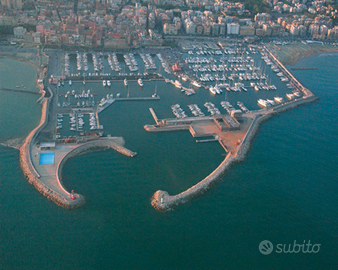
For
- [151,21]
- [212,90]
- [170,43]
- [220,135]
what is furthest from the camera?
[151,21]

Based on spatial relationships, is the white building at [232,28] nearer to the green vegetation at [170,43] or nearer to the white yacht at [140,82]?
the green vegetation at [170,43]

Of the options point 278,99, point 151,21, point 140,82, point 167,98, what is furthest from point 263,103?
point 151,21

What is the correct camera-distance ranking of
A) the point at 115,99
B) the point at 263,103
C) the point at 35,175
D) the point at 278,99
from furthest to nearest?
the point at 278,99 < the point at 263,103 < the point at 115,99 < the point at 35,175

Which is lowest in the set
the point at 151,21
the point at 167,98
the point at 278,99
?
the point at 278,99

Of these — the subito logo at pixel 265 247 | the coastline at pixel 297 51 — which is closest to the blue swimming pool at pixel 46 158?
the subito logo at pixel 265 247

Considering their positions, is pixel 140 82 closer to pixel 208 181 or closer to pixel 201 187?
pixel 208 181

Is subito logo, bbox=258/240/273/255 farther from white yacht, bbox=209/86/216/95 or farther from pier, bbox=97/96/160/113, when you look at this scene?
white yacht, bbox=209/86/216/95
